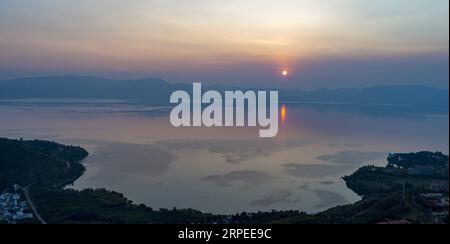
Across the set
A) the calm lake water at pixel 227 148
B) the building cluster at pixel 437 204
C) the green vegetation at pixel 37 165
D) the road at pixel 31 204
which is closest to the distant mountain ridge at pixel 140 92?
the calm lake water at pixel 227 148

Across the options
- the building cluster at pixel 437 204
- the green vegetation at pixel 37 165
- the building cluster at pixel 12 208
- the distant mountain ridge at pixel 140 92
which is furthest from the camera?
the distant mountain ridge at pixel 140 92

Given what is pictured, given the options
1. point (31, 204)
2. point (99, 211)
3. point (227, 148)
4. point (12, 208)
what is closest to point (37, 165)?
point (31, 204)

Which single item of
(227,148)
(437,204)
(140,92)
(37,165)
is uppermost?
(140,92)

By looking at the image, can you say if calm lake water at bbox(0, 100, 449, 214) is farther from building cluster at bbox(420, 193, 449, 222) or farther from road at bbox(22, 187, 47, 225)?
building cluster at bbox(420, 193, 449, 222)

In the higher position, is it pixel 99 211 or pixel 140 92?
pixel 140 92

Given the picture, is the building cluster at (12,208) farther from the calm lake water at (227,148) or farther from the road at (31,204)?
the calm lake water at (227,148)

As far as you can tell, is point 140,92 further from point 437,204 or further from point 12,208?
point 437,204
